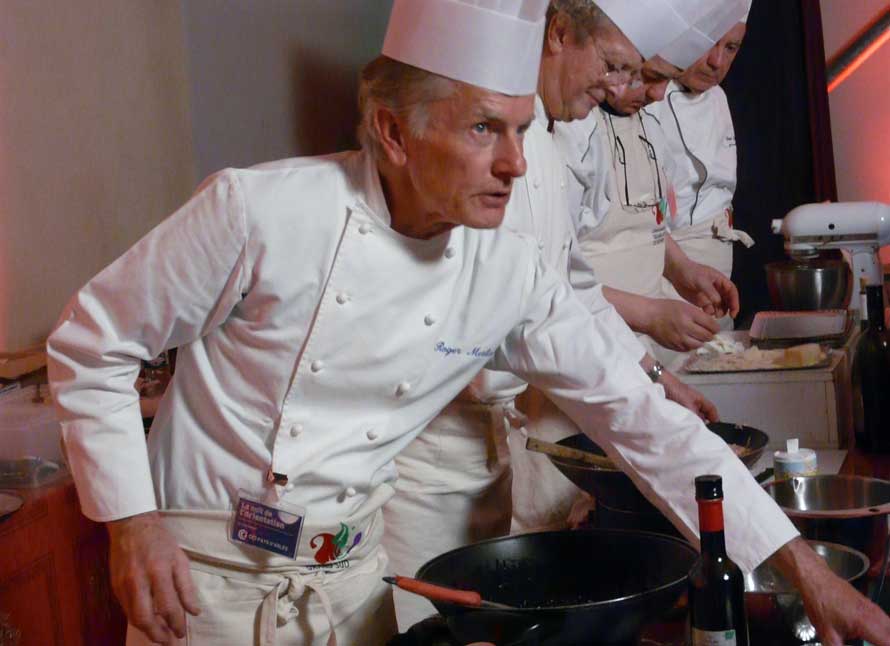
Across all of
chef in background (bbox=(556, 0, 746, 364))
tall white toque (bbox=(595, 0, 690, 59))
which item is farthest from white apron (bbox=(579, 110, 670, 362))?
tall white toque (bbox=(595, 0, 690, 59))

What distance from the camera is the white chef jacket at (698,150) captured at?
430 cm

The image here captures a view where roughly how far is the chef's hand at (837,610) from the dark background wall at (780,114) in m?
4.88

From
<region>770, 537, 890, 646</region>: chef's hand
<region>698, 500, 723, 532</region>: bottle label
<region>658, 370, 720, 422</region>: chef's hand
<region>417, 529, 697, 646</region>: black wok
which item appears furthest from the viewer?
<region>658, 370, 720, 422</region>: chef's hand

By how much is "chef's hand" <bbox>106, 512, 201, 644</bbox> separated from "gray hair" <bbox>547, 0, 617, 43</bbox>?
1122mm

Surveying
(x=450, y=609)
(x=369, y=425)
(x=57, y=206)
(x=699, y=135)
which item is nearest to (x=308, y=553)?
(x=369, y=425)

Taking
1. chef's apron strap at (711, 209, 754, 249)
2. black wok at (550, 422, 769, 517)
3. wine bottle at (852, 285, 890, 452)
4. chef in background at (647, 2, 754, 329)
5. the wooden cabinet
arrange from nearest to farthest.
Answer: black wok at (550, 422, 769, 517) → the wooden cabinet → wine bottle at (852, 285, 890, 452) → chef in background at (647, 2, 754, 329) → chef's apron strap at (711, 209, 754, 249)

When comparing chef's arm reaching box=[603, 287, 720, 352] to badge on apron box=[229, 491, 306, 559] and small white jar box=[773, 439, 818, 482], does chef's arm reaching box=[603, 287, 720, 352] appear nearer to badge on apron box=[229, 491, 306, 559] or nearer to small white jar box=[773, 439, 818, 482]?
small white jar box=[773, 439, 818, 482]

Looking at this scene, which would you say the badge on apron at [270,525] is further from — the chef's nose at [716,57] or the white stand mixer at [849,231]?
the chef's nose at [716,57]

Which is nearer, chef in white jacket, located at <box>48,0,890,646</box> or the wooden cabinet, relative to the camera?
chef in white jacket, located at <box>48,0,890,646</box>

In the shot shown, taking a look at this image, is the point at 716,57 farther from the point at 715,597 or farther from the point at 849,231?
the point at 715,597

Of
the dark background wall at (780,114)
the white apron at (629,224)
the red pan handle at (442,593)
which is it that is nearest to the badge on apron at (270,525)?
the red pan handle at (442,593)

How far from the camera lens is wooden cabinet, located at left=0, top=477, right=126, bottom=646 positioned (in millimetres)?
2359

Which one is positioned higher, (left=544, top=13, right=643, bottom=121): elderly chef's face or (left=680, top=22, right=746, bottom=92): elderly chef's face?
(left=680, top=22, right=746, bottom=92): elderly chef's face

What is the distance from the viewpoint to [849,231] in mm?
3176
